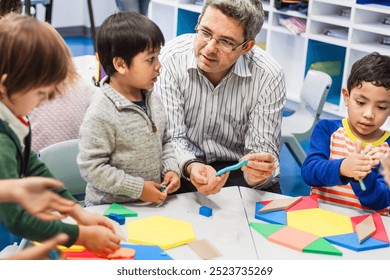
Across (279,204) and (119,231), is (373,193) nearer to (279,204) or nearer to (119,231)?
(279,204)

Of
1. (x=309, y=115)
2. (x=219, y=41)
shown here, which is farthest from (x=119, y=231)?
(x=309, y=115)

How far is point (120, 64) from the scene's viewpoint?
150 cm

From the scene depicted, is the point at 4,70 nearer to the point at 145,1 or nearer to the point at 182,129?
the point at 182,129

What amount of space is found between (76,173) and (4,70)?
0.96 m

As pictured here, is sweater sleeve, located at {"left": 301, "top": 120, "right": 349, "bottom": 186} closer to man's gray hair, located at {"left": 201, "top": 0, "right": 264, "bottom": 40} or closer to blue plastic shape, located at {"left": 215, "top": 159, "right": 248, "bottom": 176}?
blue plastic shape, located at {"left": 215, "top": 159, "right": 248, "bottom": 176}

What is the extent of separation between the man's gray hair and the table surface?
1.79 feet

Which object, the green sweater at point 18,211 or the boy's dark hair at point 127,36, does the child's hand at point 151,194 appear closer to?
the boy's dark hair at point 127,36

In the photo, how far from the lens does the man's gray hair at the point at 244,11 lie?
5.98 feet

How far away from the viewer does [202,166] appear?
175 cm

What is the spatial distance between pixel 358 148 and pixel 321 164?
0.52 ft

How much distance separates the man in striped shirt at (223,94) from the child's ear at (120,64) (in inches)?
16.6

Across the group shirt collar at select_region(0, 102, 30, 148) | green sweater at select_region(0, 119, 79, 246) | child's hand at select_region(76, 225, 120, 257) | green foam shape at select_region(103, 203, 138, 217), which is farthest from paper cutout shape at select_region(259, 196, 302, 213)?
shirt collar at select_region(0, 102, 30, 148)

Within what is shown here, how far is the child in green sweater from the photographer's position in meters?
0.84
